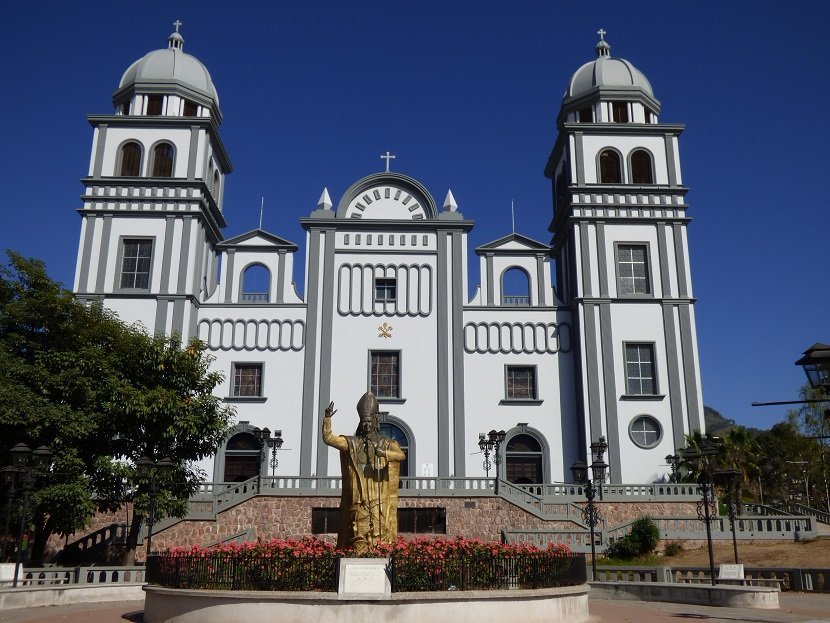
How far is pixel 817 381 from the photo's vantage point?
11.9 meters

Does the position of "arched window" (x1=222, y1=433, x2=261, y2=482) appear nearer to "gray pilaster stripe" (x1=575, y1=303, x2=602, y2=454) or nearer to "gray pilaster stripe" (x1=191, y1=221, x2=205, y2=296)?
"gray pilaster stripe" (x1=191, y1=221, x2=205, y2=296)

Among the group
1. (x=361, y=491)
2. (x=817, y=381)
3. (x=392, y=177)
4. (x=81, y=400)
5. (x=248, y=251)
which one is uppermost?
(x=392, y=177)

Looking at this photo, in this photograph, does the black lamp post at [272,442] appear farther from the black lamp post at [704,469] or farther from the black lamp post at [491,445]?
the black lamp post at [704,469]

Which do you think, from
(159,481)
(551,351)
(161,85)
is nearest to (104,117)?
(161,85)

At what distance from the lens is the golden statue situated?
14.7 meters

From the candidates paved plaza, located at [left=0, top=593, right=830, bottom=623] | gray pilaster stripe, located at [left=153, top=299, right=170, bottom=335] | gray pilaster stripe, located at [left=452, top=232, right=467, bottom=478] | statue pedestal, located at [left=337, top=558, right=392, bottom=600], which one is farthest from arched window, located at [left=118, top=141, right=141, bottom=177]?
statue pedestal, located at [left=337, top=558, right=392, bottom=600]

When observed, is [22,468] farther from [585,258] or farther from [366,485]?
[585,258]

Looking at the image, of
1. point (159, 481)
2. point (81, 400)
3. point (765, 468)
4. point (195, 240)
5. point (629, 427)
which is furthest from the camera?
point (765, 468)

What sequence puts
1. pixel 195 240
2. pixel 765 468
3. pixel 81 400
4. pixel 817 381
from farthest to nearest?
pixel 765 468, pixel 195 240, pixel 81 400, pixel 817 381

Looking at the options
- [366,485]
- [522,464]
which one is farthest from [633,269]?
[366,485]

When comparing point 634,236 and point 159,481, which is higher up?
point 634,236

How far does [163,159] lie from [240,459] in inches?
585

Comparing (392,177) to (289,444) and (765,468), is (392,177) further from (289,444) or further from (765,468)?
(765,468)

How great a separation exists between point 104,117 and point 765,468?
52471 mm
